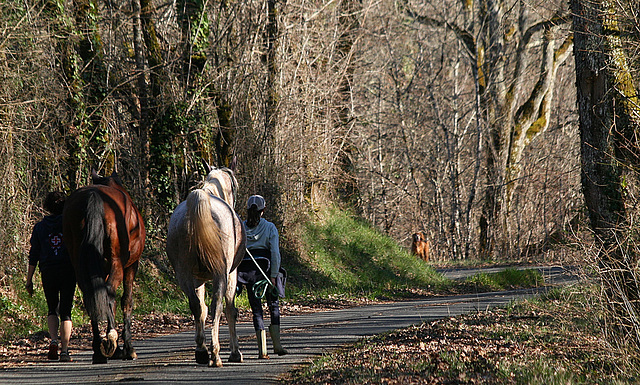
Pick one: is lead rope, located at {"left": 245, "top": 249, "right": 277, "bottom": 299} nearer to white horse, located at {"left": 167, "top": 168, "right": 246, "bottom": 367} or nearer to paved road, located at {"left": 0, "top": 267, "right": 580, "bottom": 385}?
white horse, located at {"left": 167, "top": 168, "right": 246, "bottom": 367}

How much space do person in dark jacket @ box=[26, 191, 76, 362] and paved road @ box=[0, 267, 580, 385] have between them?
0.40 m

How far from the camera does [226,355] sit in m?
9.67

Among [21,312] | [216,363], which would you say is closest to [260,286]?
[216,363]

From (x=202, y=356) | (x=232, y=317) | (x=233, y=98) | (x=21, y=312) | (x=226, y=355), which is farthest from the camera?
(x=233, y=98)

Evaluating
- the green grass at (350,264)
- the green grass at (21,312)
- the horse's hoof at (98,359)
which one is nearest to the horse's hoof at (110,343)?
the horse's hoof at (98,359)

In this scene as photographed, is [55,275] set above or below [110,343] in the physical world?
above

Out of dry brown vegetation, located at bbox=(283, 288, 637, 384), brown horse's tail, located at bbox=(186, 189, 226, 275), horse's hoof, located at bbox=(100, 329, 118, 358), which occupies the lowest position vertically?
dry brown vegetation, located at bbox=(283, 288, 637, 384)

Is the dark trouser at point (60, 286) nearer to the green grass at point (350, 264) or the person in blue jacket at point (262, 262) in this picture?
the person in blue jacket at point (262, 262)

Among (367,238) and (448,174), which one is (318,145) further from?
(448,174)

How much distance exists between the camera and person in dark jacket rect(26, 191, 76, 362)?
32.2 ft

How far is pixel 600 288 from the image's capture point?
9.73m

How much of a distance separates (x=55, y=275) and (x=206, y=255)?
257 cm

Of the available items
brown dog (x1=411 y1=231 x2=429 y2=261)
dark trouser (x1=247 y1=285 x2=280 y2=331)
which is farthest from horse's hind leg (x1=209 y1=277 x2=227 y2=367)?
brown dog (x1=411 y1=231 x2=429 y2=261)

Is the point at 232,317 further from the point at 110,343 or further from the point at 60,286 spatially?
the point at 60,286
